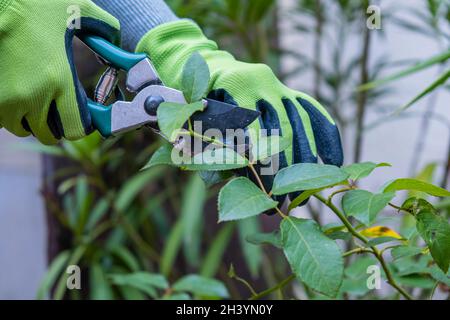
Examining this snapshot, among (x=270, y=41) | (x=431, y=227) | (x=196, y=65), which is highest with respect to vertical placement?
A: (x=270, y=41)

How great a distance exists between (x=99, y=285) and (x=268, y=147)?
1.11 metres

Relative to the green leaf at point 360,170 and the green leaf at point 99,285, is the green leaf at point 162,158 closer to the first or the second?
the green leaf at point 360,170

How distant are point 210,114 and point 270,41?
5.08 ft

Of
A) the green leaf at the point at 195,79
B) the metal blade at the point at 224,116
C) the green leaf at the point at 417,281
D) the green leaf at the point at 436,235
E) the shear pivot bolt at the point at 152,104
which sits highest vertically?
the green leaf at the point at 195,79

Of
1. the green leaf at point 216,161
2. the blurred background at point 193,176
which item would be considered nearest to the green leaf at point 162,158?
the green leaf at point 216,161

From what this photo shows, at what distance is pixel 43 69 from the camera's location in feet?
2.20

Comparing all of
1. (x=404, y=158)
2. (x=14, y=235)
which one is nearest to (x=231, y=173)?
(x=404, y=158)

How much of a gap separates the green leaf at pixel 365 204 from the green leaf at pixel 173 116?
0.14 meters

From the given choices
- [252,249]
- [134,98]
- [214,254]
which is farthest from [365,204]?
[214,254]

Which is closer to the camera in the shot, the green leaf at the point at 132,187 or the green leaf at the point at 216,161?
the green leaf at the point at 216,161

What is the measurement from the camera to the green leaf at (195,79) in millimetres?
525

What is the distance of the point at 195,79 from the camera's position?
53 cm
